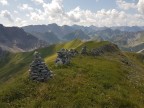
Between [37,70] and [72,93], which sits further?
[37,70]

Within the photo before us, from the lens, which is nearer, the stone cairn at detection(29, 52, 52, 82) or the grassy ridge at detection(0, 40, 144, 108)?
the grassy ridge at detection(0, 40, 144, 108)

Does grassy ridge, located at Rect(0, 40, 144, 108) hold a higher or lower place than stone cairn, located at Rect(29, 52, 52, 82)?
lower

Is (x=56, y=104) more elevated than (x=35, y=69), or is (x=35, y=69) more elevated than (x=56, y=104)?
(x=35, y=69)

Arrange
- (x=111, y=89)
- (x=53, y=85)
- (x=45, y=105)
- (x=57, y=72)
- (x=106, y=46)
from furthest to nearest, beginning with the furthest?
(x=106, y=46) < (x=57, y=72) < (x=111, y=89) < (x=53, y=85) < (x=45, y=105)

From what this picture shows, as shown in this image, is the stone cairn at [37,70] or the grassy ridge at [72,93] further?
the stone cairn at [37,70]

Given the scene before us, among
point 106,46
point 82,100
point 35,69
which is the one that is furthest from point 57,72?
point 106,46

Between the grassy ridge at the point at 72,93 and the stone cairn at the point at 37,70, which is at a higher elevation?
the stone cairn at the point at 37,70

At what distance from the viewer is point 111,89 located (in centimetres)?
3412

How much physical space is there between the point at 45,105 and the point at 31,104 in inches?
55.4

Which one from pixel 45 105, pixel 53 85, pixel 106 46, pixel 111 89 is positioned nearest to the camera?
pixel 45 105

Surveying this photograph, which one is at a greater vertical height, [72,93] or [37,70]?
[37,70]

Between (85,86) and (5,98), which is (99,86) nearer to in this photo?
(85,86)

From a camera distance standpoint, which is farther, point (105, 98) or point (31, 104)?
point (105, 98)

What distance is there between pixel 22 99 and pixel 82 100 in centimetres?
621
